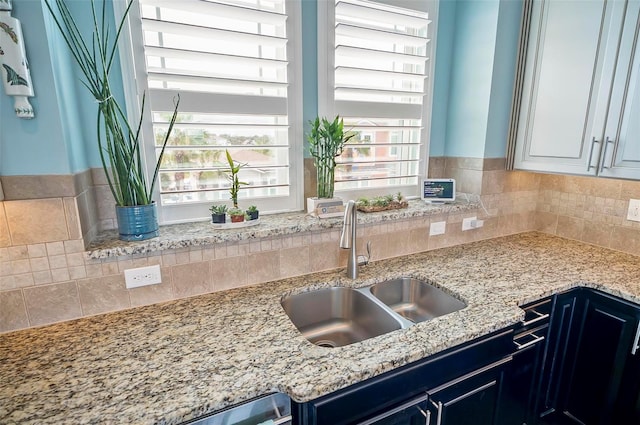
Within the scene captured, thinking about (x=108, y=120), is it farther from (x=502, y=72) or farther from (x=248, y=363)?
(x=502, y=72)

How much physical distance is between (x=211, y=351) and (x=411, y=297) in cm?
99

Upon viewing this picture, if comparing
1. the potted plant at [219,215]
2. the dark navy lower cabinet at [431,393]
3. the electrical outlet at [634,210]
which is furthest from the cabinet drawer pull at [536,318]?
the potted plant at [219,215]

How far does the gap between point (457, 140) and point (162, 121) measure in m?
1.74

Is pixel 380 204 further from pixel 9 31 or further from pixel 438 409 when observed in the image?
pixel 9 31

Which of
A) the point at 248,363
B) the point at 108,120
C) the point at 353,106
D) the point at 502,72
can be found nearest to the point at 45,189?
the point at 108,120

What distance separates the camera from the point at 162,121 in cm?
139

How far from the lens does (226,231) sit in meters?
1.37

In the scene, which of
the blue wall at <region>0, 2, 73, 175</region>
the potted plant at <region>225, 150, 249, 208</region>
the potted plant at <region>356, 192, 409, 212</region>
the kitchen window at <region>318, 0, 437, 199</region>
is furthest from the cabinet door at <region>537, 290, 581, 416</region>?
the blue wall at <region>0, 2, 73, 175</region>

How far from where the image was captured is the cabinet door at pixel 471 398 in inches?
43.2

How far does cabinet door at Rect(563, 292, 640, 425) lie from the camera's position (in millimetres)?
1377

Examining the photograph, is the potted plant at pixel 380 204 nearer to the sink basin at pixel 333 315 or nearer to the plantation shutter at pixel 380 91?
the plantation shutter at pixel 380 91

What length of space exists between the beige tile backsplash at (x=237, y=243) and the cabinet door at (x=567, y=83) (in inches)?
10.7

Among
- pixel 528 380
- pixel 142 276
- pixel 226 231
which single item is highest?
pixel 226 231

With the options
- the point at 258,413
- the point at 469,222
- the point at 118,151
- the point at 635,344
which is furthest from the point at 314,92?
the point at 635,344
